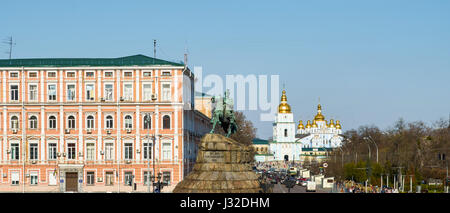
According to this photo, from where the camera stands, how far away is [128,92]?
6456 centimetres

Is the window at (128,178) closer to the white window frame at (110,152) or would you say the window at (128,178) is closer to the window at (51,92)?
the white window frame at (110,152)

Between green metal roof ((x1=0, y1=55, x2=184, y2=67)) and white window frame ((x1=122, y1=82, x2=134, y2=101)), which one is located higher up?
green metal roof ((x1=0, y1=55, x2=184, y2=67))

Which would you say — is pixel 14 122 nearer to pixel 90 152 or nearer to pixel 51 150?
pixel 51 150

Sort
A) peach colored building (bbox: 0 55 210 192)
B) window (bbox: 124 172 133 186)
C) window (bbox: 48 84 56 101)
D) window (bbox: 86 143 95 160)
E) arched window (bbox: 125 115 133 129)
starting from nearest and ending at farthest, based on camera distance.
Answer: window (bbox: 124 172 133 186) < peach colored building (bbox: 0 55 210 192) < window (bbox: 86 143 95 160) < arched window (bbox: 125 115 133 129) < window (bbox: 48 84 56 101)

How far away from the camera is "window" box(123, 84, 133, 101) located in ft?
211


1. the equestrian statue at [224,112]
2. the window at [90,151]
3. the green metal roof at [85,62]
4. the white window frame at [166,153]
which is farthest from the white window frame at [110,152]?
the equestrian statue at [224,112]

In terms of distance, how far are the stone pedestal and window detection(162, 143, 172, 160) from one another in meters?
33.1

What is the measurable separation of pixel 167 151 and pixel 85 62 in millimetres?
12096

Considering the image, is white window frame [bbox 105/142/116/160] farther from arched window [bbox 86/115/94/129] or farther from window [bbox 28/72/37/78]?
window [bbox 28/72/37/78]

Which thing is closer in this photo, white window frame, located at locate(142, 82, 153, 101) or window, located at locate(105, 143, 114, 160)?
window, located at locate(105, 143, 114, 160)

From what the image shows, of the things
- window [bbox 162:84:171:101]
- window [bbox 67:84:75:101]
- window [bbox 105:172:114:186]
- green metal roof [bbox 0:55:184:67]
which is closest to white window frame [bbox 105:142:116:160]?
window [bbox 105:172:114:186]
